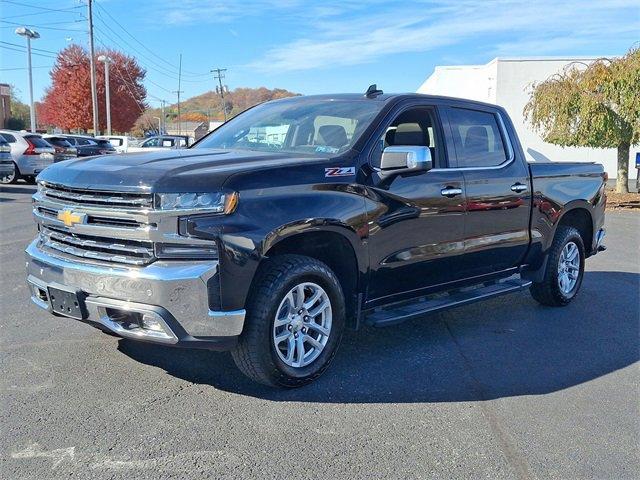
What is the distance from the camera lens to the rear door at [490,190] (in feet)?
17.2

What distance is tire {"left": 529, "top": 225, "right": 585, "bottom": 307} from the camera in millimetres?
6266

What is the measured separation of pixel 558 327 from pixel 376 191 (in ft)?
8.30

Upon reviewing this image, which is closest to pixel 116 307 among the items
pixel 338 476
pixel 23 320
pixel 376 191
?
pixel 338 476

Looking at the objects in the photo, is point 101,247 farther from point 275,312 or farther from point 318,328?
point 318,328

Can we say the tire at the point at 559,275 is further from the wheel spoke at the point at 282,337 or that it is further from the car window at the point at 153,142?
the car window at the point at 153,142

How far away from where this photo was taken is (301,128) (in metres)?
4.96

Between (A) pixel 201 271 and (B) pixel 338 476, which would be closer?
(B) pixel 338 476

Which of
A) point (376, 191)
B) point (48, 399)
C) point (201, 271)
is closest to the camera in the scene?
point (201, 271)

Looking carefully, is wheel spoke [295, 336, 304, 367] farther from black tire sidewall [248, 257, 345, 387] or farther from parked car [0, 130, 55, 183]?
parked car [0, 130, 55, 183]

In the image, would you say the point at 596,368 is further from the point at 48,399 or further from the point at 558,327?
the point at 48,399

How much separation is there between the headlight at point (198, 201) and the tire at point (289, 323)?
533mm

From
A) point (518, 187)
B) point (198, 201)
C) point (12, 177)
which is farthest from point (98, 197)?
point (12, 177)

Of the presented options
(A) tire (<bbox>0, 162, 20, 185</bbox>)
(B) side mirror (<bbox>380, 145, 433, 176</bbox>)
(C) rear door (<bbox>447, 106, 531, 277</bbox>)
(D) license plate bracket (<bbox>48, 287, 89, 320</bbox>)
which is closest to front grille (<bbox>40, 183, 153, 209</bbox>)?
(D) license plate bracket (<bbox>48, 287, 89, 320</bbox>)

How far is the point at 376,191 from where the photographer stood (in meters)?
4.41
